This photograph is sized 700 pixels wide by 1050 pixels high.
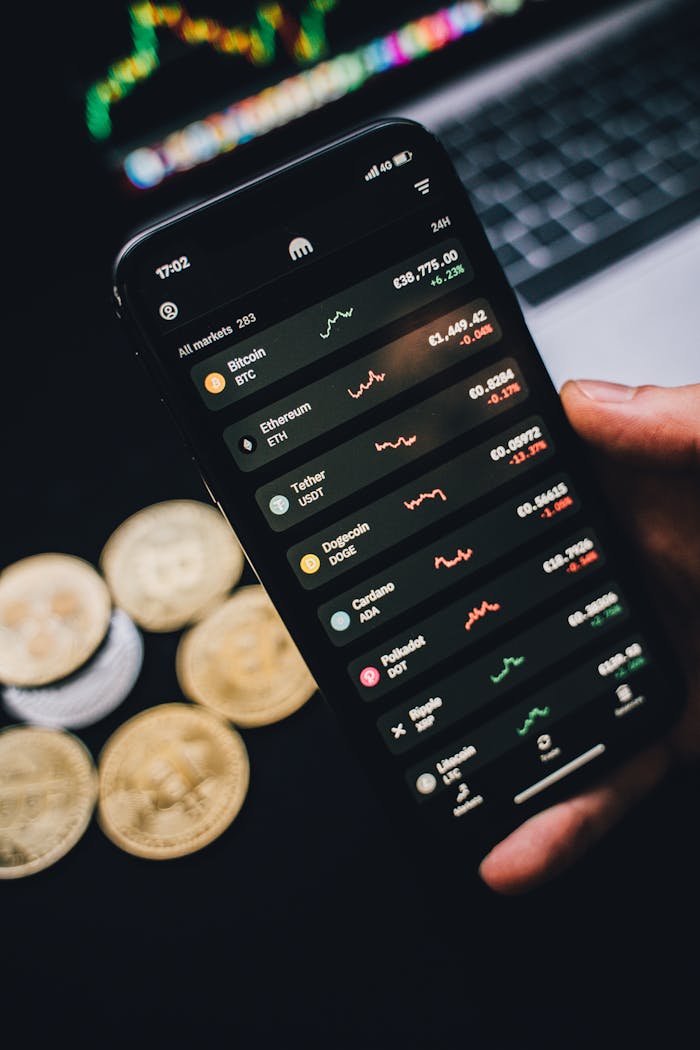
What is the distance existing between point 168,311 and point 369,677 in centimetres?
20

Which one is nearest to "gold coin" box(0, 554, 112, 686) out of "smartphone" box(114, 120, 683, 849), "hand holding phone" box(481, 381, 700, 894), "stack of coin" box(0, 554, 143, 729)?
"stack of coin" box(0, 554, 143, 729)

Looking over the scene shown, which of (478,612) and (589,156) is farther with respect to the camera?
(589,156)

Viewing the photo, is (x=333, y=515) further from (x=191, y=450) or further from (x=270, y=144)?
(x=270, y=144)

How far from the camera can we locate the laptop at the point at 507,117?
1.55ft

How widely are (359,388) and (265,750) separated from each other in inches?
8.7

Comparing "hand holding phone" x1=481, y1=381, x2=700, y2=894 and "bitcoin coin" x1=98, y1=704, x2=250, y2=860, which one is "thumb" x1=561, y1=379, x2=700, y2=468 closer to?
"hand holding phone" x1=481, y1=381, x2=700, y2=894

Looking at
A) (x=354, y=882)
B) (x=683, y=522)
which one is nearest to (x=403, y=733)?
(x=354, y=882)

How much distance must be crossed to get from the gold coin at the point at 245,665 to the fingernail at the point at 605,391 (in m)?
0.22

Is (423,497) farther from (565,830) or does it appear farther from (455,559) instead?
(565,830)

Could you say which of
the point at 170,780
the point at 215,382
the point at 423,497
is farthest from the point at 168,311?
the point at 170,780

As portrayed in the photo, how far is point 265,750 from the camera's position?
45 cm

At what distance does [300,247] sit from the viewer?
0.36m

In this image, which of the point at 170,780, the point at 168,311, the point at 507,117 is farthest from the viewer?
the point at 507,117

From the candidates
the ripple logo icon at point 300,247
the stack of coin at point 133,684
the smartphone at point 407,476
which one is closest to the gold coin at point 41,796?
the stack of coin at point 133,684
